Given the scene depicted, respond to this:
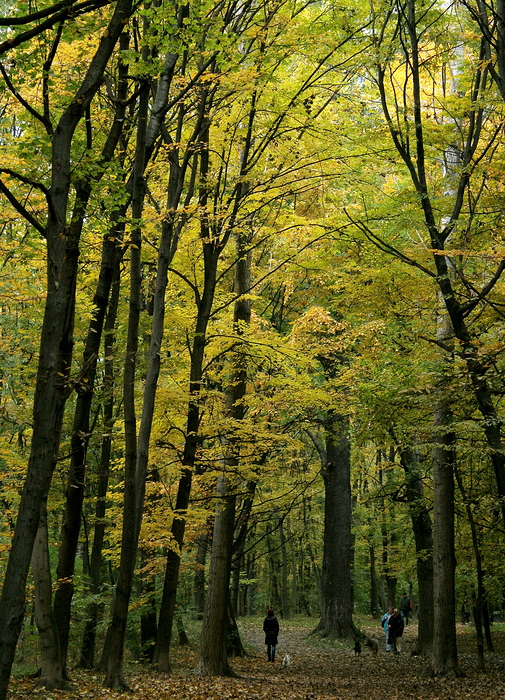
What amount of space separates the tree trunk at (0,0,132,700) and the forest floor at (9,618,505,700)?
12.0 ft

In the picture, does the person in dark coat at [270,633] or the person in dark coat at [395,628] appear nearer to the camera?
the person in dark coat at [270,633]

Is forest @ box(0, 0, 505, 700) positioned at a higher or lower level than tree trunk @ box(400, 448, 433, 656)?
higher

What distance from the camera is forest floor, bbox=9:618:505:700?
26.9 feet

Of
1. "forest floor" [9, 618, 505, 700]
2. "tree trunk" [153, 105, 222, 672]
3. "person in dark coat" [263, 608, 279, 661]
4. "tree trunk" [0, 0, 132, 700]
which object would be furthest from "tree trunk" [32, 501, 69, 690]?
"person in dark coat" [263, 608, 279, 661]

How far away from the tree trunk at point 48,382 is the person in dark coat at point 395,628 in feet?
48.6

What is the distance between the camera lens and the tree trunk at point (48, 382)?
161 inches

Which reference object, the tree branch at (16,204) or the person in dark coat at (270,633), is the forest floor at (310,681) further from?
the tree branch at (16,204)

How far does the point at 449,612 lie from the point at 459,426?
140 inches

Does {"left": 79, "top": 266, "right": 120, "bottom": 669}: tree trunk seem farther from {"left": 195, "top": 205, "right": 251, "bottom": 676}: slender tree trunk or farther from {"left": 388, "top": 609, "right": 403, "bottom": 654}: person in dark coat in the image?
{"left": 388, "top": 609, "right": 403, "bottom": 654}: person in dark coat

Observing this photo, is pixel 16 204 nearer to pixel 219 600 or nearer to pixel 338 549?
pixel 219 600

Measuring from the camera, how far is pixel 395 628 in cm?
1717

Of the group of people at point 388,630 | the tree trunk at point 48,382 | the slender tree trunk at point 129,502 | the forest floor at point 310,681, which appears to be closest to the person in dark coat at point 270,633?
the group of people at point 388,630

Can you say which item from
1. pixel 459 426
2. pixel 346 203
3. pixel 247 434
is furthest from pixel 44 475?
pixel 346 203

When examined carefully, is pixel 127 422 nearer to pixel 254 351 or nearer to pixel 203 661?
pixel 254 351
